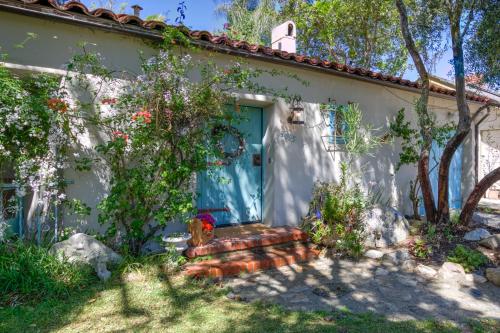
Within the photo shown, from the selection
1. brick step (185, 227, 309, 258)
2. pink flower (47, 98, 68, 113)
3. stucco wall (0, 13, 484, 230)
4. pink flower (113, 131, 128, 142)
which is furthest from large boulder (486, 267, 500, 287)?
pink flower (47, 98, 68, 113)

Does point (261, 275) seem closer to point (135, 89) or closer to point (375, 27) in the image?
point (135, 89)

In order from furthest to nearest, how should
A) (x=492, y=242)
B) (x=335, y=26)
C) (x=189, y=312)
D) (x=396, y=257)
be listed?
(x=335, y=26) → (x=492, y=242) → (x=396, y=257) → (x=189, y=312)

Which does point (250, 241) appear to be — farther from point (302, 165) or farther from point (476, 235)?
point (476, 235)

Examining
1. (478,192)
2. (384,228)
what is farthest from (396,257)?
(478,192)

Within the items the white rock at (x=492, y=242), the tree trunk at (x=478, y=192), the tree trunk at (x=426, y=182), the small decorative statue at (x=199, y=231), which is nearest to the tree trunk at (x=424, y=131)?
the tree trunk at (x=426, y=182)

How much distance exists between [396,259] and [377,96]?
4.03 meters

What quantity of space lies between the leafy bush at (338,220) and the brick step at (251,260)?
13.4 inches

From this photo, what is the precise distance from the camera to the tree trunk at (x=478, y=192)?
6703 millimetres

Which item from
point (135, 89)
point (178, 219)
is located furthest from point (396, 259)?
point (135, 89)

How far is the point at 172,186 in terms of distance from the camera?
4816 millimetres

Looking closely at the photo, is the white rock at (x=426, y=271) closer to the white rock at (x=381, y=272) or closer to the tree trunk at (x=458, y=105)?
the white rock at (x=381, y=272)

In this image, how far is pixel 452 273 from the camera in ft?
16.3

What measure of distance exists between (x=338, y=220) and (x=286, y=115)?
2.13 meters

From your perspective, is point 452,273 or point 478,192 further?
point 478,192
